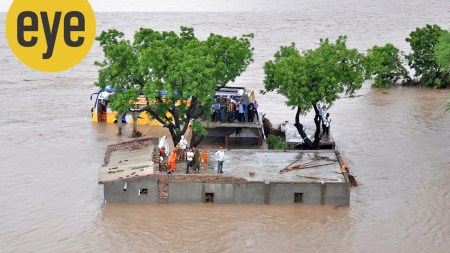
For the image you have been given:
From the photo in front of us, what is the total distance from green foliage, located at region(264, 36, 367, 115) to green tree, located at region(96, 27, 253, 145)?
2.33 m

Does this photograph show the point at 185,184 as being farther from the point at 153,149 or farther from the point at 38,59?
the point at 38,59

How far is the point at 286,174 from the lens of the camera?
96.1ft

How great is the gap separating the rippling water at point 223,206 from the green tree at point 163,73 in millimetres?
4320

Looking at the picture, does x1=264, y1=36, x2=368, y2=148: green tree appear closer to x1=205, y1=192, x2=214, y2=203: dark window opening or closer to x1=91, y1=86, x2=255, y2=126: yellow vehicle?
x1=91, y1=86, x2=255, y2=126: yellow vehicle

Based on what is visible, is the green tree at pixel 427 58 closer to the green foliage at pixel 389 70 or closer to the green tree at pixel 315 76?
the green foliage at pixel 389 70

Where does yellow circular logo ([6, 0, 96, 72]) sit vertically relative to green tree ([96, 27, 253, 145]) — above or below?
above

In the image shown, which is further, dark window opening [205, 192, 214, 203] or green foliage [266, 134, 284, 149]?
green foliage [266, 134, 284, 149]

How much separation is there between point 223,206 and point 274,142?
782 cm

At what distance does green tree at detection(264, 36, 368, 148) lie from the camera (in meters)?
33.1

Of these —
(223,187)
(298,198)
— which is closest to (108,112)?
(223,187)

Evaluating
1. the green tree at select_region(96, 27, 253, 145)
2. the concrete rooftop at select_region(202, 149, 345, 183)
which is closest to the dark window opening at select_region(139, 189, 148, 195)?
the concrete rooftop at select_region(202, 149, 345, 183)

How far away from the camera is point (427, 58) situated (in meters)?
51.5

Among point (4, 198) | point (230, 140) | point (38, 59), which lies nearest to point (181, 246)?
point (4, 198)

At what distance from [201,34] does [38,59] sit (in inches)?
1202
